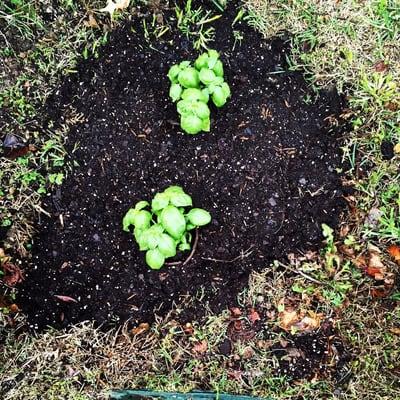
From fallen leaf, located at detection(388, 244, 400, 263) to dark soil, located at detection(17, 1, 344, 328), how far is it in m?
0.31

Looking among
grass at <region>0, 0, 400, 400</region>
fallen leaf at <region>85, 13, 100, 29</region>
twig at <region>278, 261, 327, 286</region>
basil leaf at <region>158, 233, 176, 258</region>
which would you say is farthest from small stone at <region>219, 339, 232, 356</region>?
fallen leaf at <region>85, 13, 100, 29</region>

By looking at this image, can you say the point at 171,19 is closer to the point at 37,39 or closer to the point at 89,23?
the point at 89,23

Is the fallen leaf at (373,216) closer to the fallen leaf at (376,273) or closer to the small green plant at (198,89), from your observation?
the fallen leaf at (376,273)

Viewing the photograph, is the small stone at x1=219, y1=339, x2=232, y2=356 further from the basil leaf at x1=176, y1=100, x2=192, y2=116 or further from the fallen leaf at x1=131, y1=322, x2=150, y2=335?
the basil leaf at x1=176, y1=100, x2=192, y2=116

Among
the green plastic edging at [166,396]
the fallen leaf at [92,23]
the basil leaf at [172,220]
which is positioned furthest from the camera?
the fallen leaf at [92,23]

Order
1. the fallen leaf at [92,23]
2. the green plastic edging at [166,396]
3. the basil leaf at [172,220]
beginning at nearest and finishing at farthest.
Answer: the basil leaf at [172,220] → the green plastic edging at [166,396] → the fallen leaf at [92,23]

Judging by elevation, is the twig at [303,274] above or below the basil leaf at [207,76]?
below

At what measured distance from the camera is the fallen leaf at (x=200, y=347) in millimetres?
2564

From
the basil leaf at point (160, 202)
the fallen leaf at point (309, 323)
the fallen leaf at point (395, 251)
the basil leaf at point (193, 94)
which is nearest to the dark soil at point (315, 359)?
the fallen leaf at point (309, 323)

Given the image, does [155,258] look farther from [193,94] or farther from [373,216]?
[373,216]

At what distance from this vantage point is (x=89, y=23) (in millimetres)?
2633

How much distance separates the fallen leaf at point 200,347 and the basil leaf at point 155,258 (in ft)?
1.57

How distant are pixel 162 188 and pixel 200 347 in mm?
777

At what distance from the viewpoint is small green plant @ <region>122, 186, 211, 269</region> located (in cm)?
232
